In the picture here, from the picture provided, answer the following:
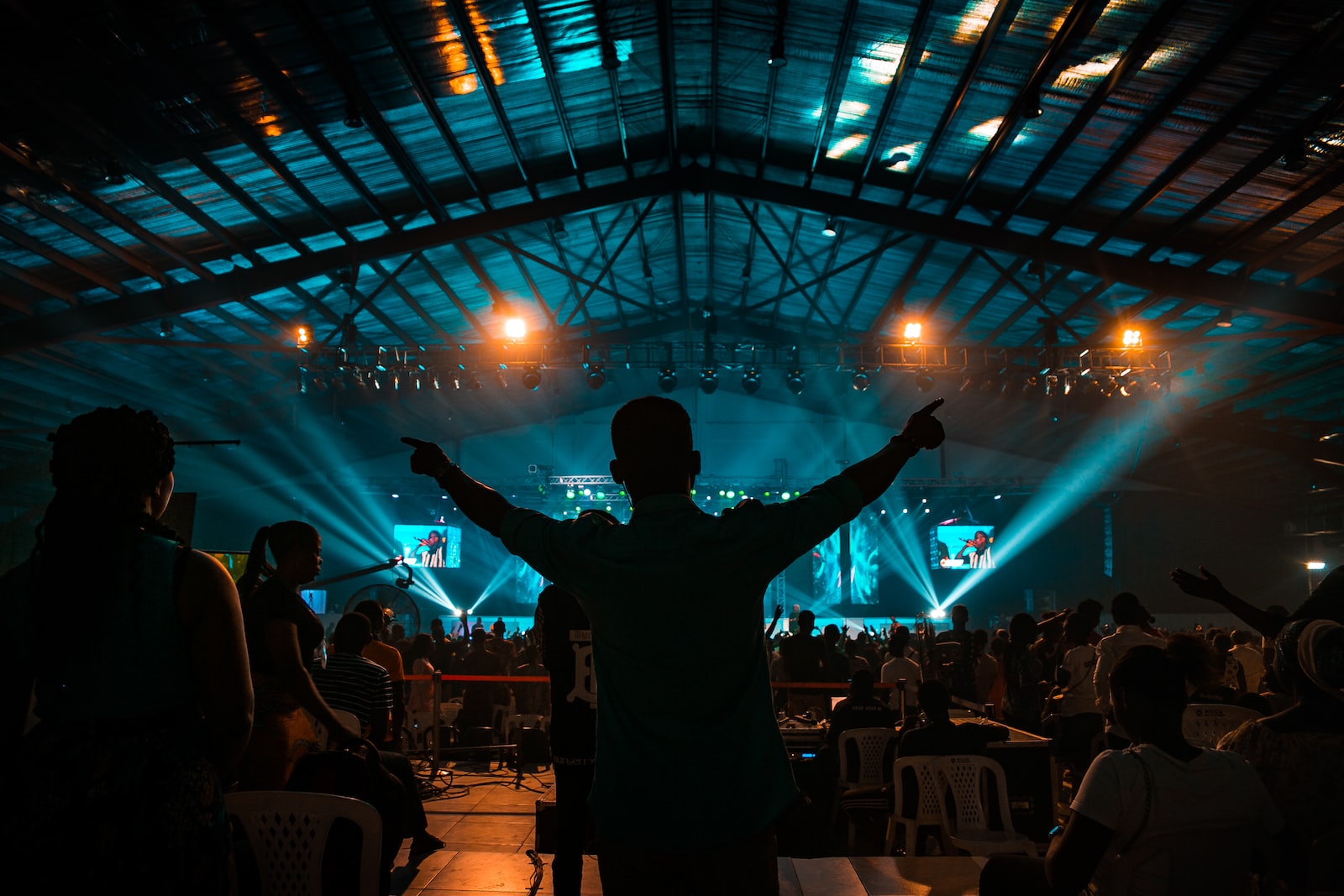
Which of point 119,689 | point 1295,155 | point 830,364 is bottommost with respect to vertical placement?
point 119,689

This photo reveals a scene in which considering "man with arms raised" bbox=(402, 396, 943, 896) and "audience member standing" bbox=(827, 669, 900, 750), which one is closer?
"man with arms raised" bbox=(402, 396, 943, 896)

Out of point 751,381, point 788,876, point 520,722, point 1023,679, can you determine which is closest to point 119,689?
point 788,876

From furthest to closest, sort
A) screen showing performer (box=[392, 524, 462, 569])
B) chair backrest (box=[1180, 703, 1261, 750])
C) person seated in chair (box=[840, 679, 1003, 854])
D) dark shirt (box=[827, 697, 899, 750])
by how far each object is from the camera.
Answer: screen showing performer (box=[392, 524, 462, 569]), dark shirt (box=[827, 697, 899, 750]), chair backrest (box=[1180, 703, 1261, 750]), person seated in chair (box=[840, 679, 1003, 854])

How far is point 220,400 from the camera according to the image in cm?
1539

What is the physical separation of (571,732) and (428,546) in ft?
59.7

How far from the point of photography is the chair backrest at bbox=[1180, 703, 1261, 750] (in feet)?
13.6

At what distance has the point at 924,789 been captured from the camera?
13.1 ft

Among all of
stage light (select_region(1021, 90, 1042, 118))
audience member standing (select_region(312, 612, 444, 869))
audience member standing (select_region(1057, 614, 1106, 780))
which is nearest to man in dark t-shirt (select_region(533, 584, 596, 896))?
audience member standing (select_region(312, 612, 444, 869))

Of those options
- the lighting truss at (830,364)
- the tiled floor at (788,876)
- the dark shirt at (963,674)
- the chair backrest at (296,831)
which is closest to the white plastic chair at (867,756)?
the tiled floor at (788,876)

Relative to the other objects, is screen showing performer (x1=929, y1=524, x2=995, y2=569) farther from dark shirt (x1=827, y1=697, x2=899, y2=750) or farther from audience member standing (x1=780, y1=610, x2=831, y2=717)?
dark shirt (x1=827, y1=697, x2=899, y2=750)

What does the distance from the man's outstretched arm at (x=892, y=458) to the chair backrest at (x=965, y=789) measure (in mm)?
2862

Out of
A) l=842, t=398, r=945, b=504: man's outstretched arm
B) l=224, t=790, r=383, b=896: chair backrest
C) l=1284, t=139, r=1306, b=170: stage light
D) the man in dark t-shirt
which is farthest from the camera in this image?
l=1284, t=139, r=1306, b=170: stage light

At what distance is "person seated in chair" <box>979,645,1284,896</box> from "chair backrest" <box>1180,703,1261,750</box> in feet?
8.56

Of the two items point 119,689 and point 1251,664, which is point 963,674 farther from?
point 119,689
